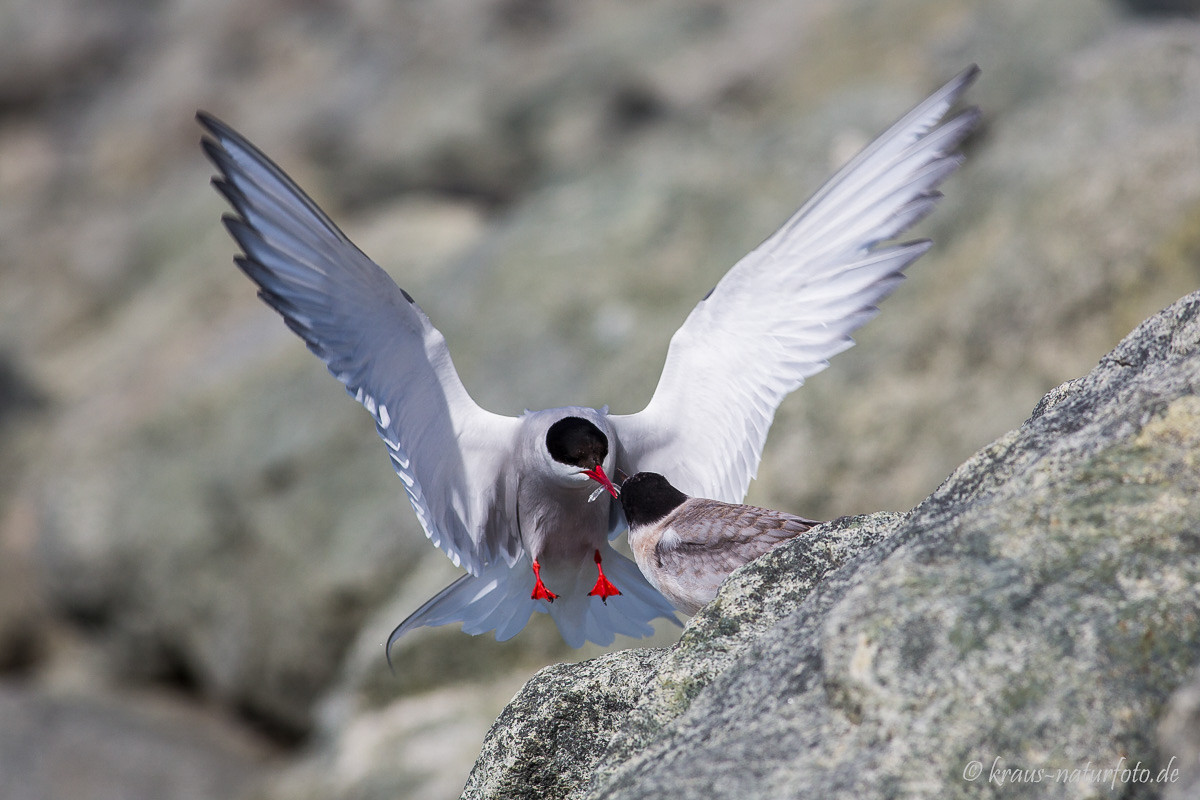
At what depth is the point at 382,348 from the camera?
4758 mm

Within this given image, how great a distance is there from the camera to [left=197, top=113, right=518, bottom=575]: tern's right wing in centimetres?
440

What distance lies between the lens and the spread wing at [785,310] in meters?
4.78

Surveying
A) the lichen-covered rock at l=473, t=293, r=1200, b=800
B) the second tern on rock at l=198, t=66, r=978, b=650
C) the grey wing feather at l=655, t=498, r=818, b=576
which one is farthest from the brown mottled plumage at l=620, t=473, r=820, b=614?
the lichen-covered rock at l=473, t=293, r=1200, b=800

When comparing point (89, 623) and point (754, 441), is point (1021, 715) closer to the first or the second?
point (754, 441)

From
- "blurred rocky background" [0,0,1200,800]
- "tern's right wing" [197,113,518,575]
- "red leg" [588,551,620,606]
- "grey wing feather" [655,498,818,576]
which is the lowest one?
"grey wing feather" [655,498,818,576]

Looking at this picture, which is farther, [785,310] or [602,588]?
[602,588]

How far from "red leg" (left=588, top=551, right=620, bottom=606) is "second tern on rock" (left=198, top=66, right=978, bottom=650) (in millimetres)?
14

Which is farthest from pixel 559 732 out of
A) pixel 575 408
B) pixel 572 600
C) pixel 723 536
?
pixel 572 600

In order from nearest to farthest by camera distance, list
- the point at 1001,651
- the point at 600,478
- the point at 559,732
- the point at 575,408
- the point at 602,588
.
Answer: the point at 1001,651, the point at 559,732, the point at 600,478, the point at 575,408, the point at 602,588

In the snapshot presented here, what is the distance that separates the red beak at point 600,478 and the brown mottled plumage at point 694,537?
117 millimetres

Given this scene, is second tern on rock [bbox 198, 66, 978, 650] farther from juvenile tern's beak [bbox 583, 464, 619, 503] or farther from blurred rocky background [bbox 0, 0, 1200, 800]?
blurred rocky background [bbox 0, 0, 1200, 800]

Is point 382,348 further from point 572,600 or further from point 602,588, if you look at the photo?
point 572,600

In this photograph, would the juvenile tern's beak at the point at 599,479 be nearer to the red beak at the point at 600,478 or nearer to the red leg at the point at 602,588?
the red beak at the point at 600,478

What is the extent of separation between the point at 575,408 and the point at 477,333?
18.8 feet
